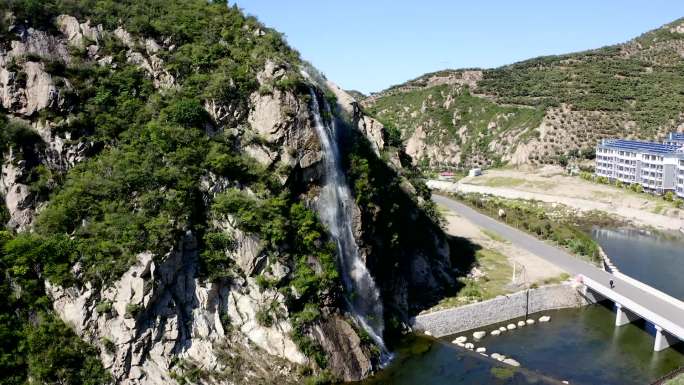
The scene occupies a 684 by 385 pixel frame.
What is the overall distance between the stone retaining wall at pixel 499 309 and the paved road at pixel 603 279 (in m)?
2.95

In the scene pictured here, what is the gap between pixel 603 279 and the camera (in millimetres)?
52688

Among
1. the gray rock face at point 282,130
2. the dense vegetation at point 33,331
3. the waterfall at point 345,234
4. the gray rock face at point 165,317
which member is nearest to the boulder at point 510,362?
the waterfall at point 345,234

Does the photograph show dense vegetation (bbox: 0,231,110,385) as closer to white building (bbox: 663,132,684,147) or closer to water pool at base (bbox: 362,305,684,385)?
water pool at base (bbox: 362,305,684,385)

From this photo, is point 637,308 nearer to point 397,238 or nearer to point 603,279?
point 603,279

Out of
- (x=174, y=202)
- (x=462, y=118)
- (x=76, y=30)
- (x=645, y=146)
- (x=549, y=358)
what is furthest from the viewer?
(x=462, y=118)

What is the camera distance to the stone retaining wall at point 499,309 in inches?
1769

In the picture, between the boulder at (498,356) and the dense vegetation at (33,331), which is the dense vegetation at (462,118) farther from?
the dense vegetation at (33,331)

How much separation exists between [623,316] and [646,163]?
69.7 meters

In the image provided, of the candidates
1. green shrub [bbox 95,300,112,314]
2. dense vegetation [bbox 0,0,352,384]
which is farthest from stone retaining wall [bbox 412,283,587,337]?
green shrub [bbox 95,300,112,314]

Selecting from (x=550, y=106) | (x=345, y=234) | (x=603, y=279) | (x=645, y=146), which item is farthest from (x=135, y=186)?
(x=550, y=106)

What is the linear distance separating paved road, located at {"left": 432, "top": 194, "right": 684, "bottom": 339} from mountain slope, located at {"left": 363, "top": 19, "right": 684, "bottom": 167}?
186 ft

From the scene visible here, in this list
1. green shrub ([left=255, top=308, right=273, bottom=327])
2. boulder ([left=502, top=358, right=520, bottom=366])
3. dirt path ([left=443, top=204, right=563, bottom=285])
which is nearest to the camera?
green shrub ([left=255, top=308, right=273, bottom=327])

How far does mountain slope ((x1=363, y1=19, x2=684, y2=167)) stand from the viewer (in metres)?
143

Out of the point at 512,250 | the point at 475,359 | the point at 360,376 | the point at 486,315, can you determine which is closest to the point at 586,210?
the point at 512,250
